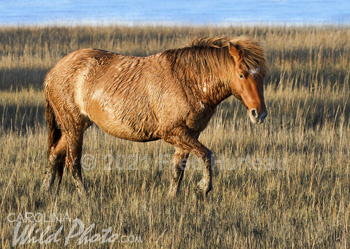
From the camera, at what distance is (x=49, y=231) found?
3949 mm

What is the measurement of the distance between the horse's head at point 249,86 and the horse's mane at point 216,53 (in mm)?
30

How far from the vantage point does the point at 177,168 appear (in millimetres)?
4898

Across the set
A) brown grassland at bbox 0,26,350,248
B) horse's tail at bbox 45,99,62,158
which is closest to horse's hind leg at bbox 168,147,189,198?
brown grassland at bbox 0,26,350,248

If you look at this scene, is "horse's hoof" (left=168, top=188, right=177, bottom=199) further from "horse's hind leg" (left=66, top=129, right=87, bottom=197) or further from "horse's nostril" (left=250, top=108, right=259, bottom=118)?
"horse's nostril" (left=250, top=108, right=259, bottom=118)

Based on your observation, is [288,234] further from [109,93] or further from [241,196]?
[109,93]

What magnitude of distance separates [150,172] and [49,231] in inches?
81.9

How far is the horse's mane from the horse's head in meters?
0.03

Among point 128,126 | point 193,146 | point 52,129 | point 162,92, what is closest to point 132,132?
point 128,126

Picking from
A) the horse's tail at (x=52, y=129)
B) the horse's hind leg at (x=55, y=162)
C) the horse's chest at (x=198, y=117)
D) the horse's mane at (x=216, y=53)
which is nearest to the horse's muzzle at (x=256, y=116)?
the horse's mane at (x=216, y=53)

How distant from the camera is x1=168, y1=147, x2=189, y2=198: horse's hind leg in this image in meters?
4.87

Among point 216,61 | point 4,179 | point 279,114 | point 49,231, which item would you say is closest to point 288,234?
point 216,61

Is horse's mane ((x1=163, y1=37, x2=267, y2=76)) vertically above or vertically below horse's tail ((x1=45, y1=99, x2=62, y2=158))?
above

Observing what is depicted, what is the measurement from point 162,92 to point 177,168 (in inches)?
33.9

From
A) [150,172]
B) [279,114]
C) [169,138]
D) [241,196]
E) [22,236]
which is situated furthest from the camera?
[279,114]
